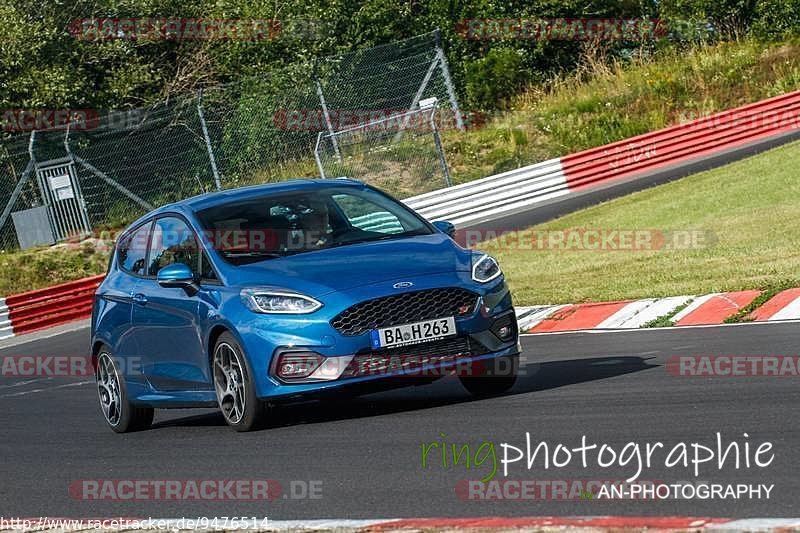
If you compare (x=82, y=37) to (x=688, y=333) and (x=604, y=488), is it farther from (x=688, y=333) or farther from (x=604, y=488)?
(x=604, y=488)

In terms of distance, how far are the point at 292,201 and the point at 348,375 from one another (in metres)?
1.71

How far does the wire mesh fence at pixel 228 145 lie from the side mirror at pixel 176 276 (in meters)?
19.9

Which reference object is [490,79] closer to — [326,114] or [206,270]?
[326,114]

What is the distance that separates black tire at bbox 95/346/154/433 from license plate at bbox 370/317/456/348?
2753 millimetres

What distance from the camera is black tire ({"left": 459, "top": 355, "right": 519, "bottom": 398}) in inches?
357

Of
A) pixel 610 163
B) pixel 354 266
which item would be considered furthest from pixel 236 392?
pixel 610 163

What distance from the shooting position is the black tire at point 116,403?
1039 cm

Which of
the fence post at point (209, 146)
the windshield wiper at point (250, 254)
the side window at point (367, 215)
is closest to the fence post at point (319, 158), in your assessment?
the fence post at point (209, 146)

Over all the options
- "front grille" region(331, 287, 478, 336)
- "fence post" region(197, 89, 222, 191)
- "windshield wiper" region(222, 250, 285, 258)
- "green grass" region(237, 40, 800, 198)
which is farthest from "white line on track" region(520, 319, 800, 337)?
"green grass" region(237, 40, 800, 198)

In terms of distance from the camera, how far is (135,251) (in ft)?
Answer: 34.7

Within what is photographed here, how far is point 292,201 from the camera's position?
9641 millimetres

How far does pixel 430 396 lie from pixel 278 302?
5.60ft

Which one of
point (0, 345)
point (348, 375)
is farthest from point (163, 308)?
point (0, 345)

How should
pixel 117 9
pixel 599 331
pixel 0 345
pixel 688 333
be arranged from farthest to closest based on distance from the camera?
pixel 117 9 → pixel 0 345 → pixel 599 331 → pixel 688 333
